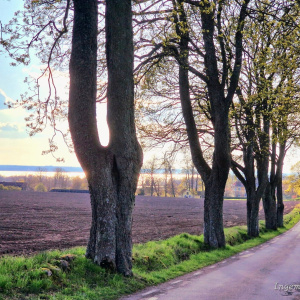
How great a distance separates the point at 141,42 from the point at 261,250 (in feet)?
32.0

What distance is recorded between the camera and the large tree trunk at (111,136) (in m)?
7.94

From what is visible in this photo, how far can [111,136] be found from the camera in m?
8.45

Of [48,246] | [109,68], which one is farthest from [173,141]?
[109,68]

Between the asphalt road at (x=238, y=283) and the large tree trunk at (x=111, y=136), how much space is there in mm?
1325

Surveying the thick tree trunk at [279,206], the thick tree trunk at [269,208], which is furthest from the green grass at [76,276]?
the thick tree trunk at [279,206]

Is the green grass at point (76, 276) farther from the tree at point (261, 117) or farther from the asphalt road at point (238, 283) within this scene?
the tree at point (261, 117)

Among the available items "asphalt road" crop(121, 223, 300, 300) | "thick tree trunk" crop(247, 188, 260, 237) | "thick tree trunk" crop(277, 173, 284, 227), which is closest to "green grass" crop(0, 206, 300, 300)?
"asphalt road" crop(121, 223, 300, 300)

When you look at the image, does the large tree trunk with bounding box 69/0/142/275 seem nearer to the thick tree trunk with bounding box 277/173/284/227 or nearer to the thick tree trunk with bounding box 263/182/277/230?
the thick tree trunk with bounding box 263/182/277/230

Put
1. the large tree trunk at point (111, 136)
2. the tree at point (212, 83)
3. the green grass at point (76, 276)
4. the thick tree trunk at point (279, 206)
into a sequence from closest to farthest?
the green grass at point (76, 276) < the large tree trunk at point (111, 136) < the tree at point (212, 83) < the thick tree trunk at point (279, 206)

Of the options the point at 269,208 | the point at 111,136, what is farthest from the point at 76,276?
the point at 269,208

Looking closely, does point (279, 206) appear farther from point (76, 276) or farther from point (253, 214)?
point (76, 276)

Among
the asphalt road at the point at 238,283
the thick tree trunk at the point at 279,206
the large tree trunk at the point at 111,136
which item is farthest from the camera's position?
the thick tree trunk at the point at 279,206

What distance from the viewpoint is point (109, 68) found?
871 centimetres

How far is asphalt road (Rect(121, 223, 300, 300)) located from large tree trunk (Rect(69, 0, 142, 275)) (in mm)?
1325
